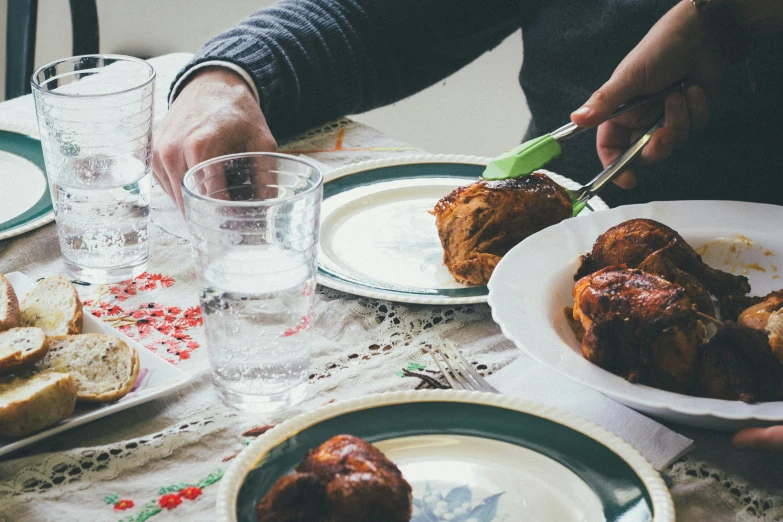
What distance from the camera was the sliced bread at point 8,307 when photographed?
958mm

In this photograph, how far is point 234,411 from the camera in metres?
0.90

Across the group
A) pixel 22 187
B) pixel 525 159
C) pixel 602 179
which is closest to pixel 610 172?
pixel 602 179

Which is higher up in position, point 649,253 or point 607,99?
point 607,99

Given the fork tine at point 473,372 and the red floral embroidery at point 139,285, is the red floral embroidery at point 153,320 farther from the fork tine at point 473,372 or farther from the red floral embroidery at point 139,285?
the fork tine at point 473,372

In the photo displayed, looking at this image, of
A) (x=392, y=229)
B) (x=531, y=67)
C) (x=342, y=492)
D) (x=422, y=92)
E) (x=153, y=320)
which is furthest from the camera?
(x=422, y=92)

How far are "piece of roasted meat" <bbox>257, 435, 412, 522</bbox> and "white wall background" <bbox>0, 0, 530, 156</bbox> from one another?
319cm

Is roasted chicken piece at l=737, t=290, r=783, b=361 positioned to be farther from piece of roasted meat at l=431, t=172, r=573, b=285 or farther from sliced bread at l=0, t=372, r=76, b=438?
sliced bread at l=0, t=372, r=76, b=438

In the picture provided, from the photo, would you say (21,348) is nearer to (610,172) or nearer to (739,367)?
(739,367)

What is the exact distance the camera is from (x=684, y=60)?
1364mm

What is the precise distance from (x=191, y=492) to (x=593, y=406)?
17.0 inches

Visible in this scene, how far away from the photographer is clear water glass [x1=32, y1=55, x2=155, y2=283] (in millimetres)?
1063

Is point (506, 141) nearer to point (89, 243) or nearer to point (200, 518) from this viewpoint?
point (89, 243)

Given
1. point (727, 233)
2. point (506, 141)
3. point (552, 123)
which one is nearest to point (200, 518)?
point (727, 233)

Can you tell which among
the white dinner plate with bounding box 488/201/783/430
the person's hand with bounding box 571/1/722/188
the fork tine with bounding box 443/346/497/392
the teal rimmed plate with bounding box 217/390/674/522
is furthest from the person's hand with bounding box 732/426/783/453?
the person's hand with bounding box 571/1/722/188
